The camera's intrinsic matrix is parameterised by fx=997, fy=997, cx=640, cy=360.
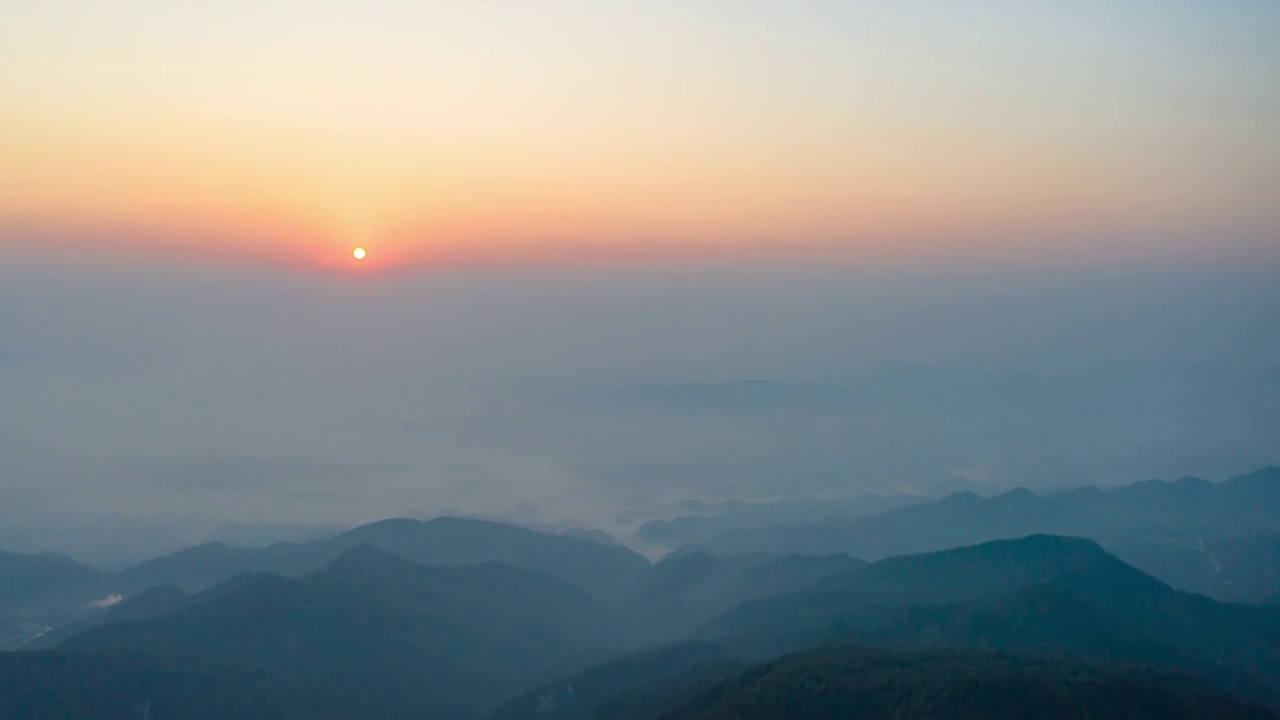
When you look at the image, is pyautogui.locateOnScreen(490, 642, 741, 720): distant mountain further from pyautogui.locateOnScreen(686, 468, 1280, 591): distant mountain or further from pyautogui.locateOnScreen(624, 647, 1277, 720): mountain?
pyautogui.locateOnScreen(686, 468, 1280, 591): distant mountain

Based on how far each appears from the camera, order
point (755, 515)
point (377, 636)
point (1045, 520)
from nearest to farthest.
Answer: point (377, 636), point (1045, 520), point (755, 515)

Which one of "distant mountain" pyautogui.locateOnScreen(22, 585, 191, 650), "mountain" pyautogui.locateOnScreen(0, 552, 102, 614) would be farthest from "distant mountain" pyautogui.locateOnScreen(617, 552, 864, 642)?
"mountain" pyautogui.locateOnScreen(0, 552, 102, 614)

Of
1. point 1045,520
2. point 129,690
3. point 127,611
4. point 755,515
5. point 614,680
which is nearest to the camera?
point 129,690

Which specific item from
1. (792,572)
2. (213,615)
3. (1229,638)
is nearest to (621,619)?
(792,572)

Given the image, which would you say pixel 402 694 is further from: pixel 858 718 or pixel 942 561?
pixel 942 561

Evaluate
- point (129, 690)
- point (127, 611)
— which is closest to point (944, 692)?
point (129, 690)

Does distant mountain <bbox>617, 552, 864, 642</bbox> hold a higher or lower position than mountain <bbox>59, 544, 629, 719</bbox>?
lower

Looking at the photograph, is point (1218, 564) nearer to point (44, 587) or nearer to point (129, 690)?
point (129, 690)
